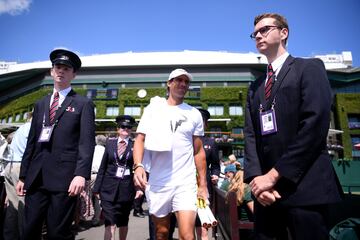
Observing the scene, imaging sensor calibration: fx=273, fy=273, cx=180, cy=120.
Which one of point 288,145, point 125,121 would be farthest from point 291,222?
point 125,121

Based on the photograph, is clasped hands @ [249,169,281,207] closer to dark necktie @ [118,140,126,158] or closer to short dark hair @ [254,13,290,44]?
short dark hair @ [254,13,290,44]

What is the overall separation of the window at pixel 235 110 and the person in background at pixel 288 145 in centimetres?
3651

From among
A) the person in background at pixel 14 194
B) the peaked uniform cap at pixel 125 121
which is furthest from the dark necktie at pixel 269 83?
the person in background at pixel 14 194

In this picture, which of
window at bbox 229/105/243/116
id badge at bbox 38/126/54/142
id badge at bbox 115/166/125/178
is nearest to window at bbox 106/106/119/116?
window at bbox 229/105/243/116

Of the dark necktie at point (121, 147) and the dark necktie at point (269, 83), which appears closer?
the dark necktie at point (269, 83)

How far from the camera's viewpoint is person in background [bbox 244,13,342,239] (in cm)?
191

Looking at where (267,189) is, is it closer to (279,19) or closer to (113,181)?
(279,19)

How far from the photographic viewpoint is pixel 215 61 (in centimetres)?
4172

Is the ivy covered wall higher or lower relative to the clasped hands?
higher

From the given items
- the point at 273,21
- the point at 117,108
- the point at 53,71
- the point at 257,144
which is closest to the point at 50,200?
the point at 53,71

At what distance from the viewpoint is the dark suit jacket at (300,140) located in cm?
192

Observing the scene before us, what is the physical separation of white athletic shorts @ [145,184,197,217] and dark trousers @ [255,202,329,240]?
0.91 meters

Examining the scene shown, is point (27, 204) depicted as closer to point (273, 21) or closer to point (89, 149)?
point (89, 149)

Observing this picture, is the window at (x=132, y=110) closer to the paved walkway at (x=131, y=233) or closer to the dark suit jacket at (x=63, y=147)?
the paved walkway at (x=131, y=233)
